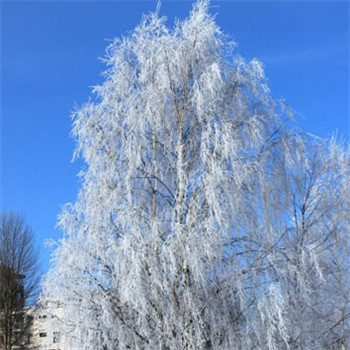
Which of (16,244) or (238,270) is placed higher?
(16,244)

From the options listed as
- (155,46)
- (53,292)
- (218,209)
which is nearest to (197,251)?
(218,209)

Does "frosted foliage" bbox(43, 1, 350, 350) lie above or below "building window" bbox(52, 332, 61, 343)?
above

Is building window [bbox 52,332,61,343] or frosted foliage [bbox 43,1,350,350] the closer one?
frosted foliage [bbox 43,1,350,350]

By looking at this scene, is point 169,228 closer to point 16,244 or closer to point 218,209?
point 218,209

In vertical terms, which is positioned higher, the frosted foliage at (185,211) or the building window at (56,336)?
the frosted foliage at (185,211)

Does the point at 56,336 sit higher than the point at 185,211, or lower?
lower

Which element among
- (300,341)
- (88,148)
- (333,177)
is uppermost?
(333,177)

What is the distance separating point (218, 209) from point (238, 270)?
1.17 meters

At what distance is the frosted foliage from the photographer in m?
8.55

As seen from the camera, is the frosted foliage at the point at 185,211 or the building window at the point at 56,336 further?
the building window at the point at 56,336

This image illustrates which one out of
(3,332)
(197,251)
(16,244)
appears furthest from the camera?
(16,244)

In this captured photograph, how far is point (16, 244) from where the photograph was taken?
26.5 meters

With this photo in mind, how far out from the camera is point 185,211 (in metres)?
9.40

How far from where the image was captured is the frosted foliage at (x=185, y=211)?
28.1 feet
